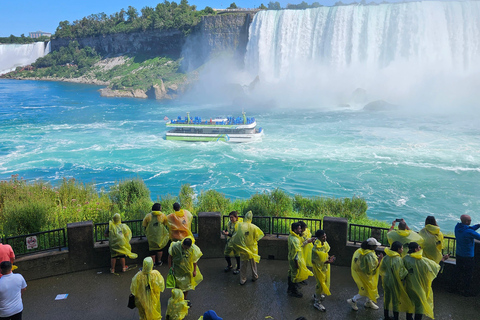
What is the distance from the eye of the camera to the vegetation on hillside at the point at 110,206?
9812 mm

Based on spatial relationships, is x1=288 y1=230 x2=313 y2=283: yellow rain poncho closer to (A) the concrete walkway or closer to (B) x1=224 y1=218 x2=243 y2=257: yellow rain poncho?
(A) the concrete walkway

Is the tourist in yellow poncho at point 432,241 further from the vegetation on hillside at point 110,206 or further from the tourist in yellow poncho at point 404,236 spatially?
the vegetation on hillside at point 110,206

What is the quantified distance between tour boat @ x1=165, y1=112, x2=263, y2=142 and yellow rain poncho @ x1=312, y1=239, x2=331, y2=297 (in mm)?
27302

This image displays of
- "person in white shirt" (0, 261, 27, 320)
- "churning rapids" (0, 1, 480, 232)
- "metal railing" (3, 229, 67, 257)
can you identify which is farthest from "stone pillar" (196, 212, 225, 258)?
"churning rapids" (0, 1, 480, 232)

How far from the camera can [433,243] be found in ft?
24.5

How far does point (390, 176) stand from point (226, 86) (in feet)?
158

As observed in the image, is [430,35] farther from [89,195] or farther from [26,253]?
[26,253]

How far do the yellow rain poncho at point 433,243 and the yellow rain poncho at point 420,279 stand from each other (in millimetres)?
1019

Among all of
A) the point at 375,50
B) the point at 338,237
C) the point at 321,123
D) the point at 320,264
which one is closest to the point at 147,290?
the point at 320,264

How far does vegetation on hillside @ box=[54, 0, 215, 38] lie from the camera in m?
94.9

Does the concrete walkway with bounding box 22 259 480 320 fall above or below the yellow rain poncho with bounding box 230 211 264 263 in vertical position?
below

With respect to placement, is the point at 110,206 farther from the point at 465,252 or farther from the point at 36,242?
the point at 465,252

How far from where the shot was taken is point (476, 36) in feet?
168

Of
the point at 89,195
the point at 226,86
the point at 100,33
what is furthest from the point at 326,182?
the point at 100,33
